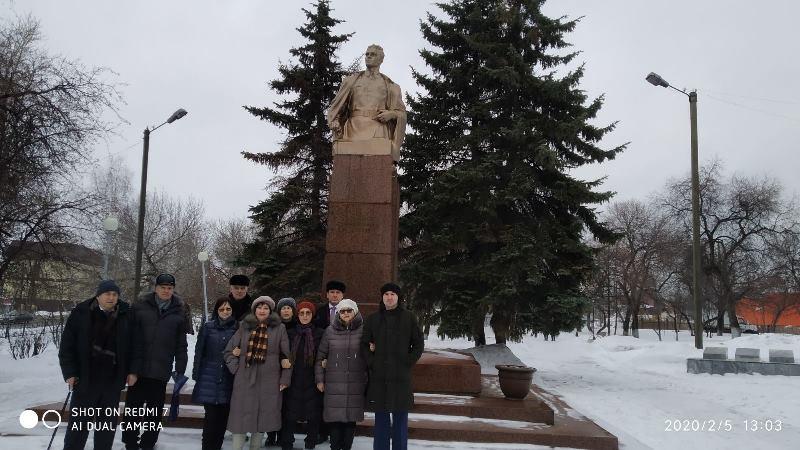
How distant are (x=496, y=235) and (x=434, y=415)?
302 inches

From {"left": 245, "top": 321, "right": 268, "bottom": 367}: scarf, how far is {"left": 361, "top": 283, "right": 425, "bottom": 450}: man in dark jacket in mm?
882

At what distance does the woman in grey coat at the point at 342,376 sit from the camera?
476 centimetres

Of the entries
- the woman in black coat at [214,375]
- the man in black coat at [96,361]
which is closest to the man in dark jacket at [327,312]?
the woman in black coat at [214,375]

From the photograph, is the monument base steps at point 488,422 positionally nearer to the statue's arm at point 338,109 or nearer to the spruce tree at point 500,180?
the statue's arm at point 338,109

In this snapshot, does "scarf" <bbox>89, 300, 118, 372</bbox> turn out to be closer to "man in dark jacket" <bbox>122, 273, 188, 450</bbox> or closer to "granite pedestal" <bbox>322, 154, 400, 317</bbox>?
"man in dark jacket" <bbox>122, 273, 188, 450</bbox>

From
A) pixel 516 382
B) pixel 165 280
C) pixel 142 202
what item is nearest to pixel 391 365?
pixel 165 280

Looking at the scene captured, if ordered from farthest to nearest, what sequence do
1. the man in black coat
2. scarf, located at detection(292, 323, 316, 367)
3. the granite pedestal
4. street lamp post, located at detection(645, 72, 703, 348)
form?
street lamp post, located at detection(645, 72, 703, 348) → the granite pedestal → scarf, located at detection(292, 323, 316, 367) → the man in black coat

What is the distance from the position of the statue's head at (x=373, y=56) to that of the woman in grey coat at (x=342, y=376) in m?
4.64

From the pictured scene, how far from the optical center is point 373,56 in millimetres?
8172

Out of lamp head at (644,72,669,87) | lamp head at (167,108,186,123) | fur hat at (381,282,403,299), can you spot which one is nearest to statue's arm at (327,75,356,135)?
fur hat at (381,282,403,299)

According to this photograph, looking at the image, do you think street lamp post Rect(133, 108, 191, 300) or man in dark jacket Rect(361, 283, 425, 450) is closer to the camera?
man in dark jacket Rect(361, 283, 425, 450)

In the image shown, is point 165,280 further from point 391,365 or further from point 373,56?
point 373,56

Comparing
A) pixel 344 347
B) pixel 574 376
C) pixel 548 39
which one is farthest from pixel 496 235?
pixel 344 347
